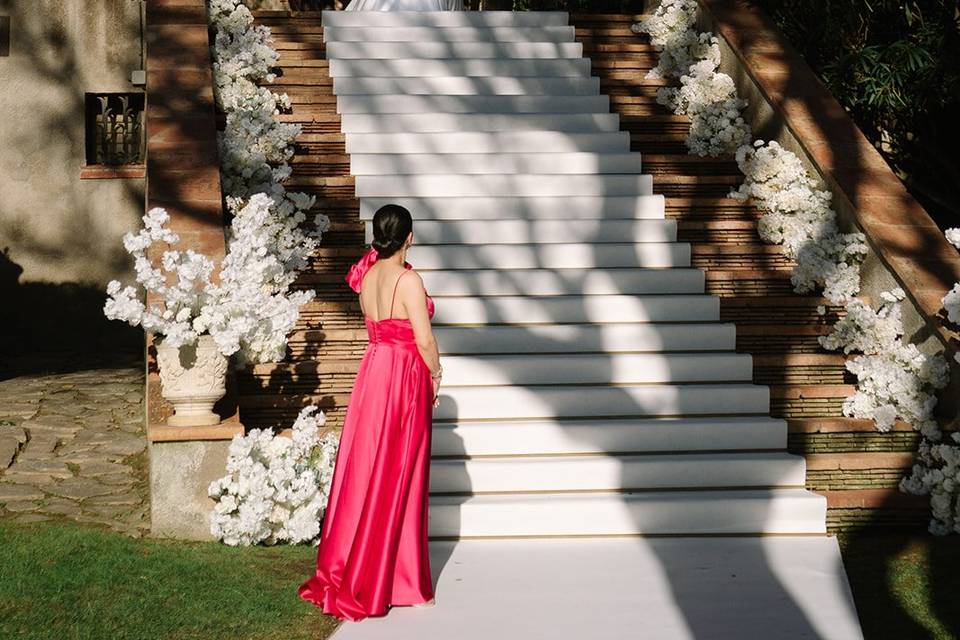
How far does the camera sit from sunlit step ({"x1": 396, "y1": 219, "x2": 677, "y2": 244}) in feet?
28.7

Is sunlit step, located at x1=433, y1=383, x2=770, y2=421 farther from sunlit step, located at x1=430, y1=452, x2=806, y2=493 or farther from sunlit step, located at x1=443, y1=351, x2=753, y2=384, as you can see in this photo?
sunlit step, located at x1=430, y1=452, x2=806, y2=493

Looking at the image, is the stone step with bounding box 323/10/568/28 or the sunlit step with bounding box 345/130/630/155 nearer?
the sunlit step with bounding box 345/130/630/155

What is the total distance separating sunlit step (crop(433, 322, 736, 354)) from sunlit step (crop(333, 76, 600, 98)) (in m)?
2.95

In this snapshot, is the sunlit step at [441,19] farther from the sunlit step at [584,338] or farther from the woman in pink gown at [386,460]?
the woman in pink gown at [386,460]

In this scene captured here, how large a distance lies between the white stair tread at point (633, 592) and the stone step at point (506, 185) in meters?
3.30

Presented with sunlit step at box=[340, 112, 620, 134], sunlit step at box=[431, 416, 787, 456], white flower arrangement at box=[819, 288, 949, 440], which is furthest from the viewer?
sunlit step at box=[340, 112, 620, 134]

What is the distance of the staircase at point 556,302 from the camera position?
6660 mm

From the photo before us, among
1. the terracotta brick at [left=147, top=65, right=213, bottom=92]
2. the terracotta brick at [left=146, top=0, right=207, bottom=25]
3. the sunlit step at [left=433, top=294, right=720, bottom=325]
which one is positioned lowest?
the sunlit step at [left=433, top=294, right=720, bottom=325]

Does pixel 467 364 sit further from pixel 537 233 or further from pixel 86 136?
pixel 86 136

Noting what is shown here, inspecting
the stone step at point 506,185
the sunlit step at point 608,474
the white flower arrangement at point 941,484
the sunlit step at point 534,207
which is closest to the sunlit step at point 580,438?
the sunlit step at point 608,474

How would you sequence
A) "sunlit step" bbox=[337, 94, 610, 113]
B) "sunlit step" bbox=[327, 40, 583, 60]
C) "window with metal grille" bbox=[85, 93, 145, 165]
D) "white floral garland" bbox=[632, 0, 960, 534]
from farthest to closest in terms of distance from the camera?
"window with metal grille" bbox=[85, 93, 145, 165]
"sunlit step" bbox=[327, 40, 583, 60]
"sunlit step" bbox=[337, 94, 610, 113]
"white floral garland" bbox=[632, 0, 960, 534]

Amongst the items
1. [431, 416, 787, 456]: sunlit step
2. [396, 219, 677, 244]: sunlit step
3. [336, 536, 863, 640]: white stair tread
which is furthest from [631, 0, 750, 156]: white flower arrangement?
[336, 536, 863, 640]: white stair tread

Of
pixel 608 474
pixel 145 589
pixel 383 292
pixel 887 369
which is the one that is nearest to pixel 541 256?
pixel 608 474

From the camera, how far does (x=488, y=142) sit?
31.8 feet
